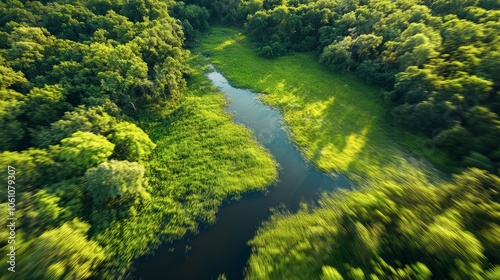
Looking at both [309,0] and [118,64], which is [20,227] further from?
[309,0]

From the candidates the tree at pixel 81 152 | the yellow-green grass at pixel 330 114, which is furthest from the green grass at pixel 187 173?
the yellow-green grass at pixel 330 114

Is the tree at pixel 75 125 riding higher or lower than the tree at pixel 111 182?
higher

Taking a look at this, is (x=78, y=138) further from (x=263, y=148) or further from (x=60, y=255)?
(x=263, y=148)

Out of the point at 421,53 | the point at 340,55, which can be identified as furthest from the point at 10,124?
the point at 421,53

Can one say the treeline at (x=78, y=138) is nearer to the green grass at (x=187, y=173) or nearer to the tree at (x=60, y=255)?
the tree at (x=60, y=255)

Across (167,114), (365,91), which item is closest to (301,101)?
(365,91)

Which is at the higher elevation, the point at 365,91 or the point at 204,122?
the point at 365,91

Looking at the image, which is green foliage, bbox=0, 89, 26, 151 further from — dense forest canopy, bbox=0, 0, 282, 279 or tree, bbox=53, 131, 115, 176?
tree, bbox=53, 131, 115, 176
